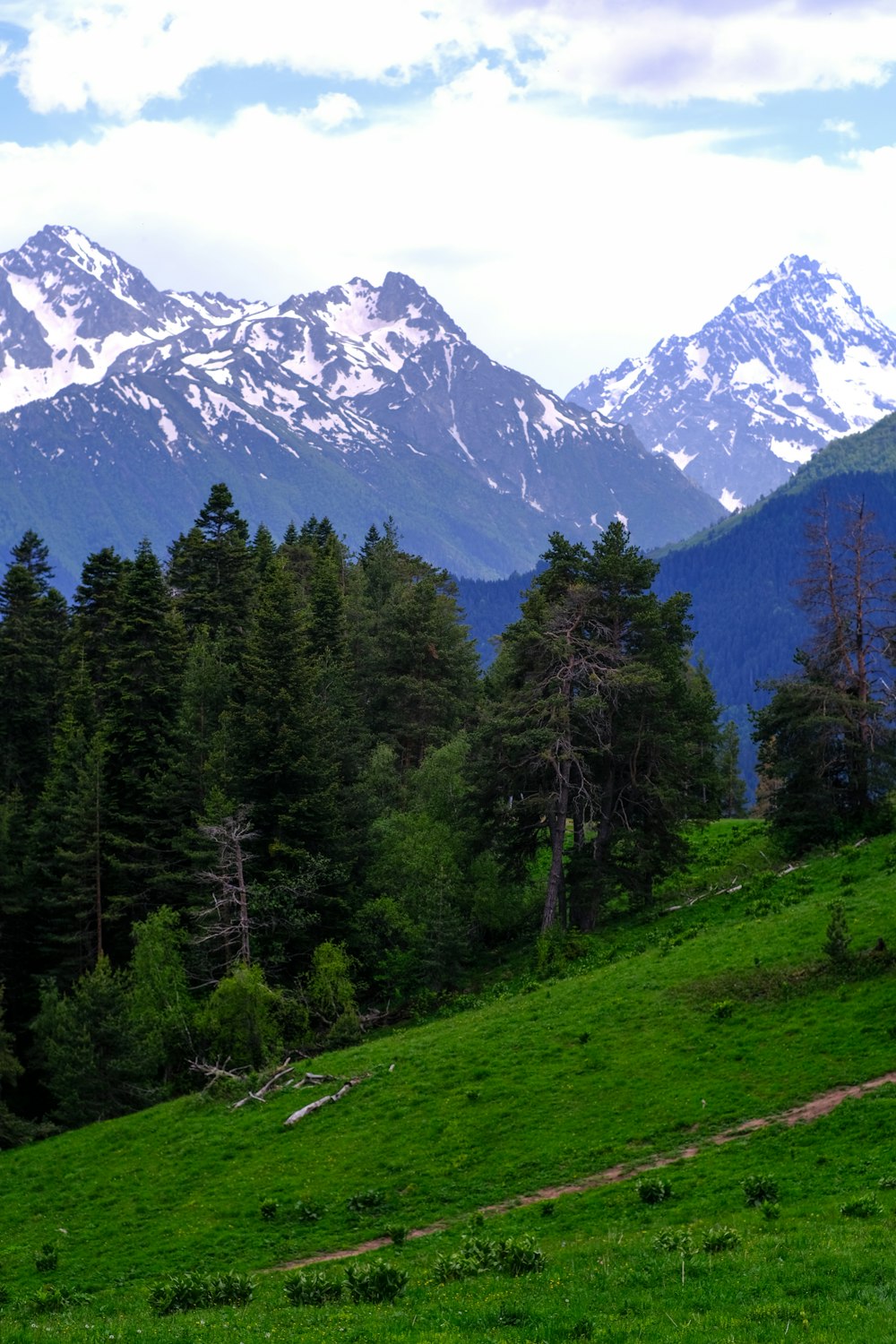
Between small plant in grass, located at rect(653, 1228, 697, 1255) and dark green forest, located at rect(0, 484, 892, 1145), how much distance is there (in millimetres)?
28559

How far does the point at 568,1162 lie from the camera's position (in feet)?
94.8

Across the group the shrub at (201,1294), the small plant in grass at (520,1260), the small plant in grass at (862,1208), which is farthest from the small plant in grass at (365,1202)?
the small plant in grass at (862,1208)

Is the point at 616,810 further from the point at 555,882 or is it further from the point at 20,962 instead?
the point at 20,962

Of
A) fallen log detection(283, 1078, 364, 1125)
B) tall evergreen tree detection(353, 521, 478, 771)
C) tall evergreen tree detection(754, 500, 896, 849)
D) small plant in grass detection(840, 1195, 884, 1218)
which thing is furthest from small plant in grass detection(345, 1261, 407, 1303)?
tall evergreen tree detection(353, 521, 478, 771)

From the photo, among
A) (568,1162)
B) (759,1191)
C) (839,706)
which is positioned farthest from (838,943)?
(839,706)

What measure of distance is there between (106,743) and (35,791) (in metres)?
10.4

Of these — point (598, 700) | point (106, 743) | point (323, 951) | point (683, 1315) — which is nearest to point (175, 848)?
point (106, 743)

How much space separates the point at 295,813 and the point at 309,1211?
103 ft

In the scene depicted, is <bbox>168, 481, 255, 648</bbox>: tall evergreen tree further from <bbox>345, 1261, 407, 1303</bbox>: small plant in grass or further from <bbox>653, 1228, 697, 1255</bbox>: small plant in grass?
<bbox>653, 1228, 697, 1255</bbox>: small plant in grass

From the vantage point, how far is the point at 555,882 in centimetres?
5234

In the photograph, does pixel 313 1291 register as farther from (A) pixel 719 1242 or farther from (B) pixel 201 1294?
(A) pixel 719 1242

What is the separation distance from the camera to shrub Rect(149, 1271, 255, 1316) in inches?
850

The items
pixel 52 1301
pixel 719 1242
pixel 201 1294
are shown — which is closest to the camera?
pixel 719 1242

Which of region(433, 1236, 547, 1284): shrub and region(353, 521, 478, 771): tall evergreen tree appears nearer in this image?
region(433, 1236, 547, 1284): shrub
